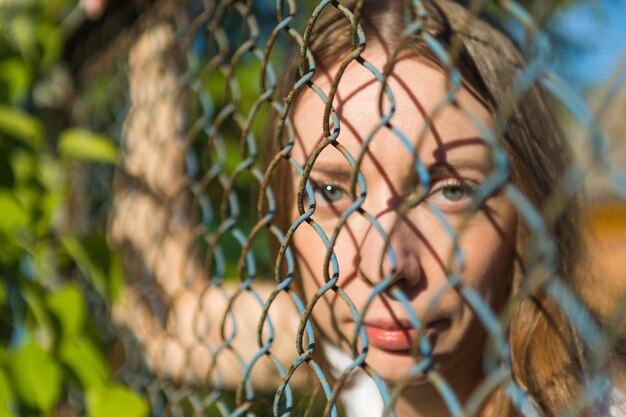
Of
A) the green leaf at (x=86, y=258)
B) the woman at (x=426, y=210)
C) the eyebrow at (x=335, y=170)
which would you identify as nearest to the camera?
the woman at (x=426, y=210)

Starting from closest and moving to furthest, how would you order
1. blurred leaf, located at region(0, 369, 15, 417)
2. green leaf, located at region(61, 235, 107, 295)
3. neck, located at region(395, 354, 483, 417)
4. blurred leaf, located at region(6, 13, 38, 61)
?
1. neck, located at region(395, 354, 483, 417)
2. blurred leaf, located at region(0, 369, 15, 417)
3. green leaf, located at region(61, 235, 107, 295)
4. blurred leaf, located at region(6, 13, 38, 61)

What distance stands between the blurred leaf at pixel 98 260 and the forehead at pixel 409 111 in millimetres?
779

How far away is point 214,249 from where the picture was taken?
3.51 ft

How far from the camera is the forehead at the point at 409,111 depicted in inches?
27.5

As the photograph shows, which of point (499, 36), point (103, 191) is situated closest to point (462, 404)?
point (499, 36)

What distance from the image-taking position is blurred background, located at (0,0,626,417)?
127 cm

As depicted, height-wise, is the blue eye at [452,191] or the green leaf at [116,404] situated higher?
the blue eye at [452,191]

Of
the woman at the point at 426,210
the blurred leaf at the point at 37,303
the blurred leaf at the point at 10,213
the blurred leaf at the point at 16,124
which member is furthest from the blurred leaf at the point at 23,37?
the woman at the point at 426,210

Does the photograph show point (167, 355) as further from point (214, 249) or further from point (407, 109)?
point (407, 109)

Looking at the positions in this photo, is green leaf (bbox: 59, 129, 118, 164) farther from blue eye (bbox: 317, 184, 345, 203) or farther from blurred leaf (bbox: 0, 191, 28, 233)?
blue eye (bbox: 317, 184, 345, 203)

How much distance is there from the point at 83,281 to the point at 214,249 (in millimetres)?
794

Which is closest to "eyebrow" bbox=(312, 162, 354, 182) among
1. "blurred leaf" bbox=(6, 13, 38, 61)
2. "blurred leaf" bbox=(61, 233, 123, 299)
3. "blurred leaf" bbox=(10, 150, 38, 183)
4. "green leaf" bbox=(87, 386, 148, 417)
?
"green leaf" bbox=(87, 386, 148, 417)

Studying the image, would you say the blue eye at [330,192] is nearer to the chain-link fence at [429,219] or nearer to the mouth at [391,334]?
the chain-link fence at [429,219]

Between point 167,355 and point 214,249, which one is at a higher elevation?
point 214,249
